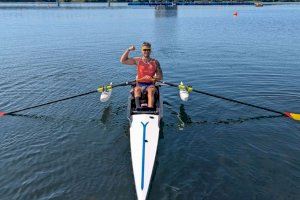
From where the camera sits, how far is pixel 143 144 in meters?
11.0

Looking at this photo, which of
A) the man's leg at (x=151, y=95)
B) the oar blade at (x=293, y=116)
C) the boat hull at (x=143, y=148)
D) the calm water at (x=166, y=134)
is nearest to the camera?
the boat hull at (x=143, y=148)

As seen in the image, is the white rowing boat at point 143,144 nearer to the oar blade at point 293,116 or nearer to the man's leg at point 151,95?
the man's leg at point 151,95

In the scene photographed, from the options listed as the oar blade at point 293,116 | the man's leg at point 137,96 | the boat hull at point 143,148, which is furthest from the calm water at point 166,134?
the man's leg at point 137,96

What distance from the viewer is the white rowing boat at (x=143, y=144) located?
980 centimetres

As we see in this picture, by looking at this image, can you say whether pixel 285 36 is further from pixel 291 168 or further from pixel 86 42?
pixel 291 168

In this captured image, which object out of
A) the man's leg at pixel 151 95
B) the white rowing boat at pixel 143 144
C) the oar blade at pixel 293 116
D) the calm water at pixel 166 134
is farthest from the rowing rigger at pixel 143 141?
the oar blade at pixel 293 116

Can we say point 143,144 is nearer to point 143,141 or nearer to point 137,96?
point 143,141

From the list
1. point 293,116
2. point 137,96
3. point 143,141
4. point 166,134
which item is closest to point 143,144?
point 143,141

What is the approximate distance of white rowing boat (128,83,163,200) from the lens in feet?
32.2

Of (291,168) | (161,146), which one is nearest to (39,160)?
(161,146)

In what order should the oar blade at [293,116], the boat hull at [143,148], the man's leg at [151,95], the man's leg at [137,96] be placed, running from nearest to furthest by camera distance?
the boat hull at [143,148] → the man's leg at [151,95] → the man's leg at [137,96] → the oar blade at [293,116]

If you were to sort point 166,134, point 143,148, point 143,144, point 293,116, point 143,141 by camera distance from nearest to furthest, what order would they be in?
point 143,148
point 143,144
point 143,141
point 166,134
point 293,116

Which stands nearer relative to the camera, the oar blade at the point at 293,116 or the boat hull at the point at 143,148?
the boat hull at the point at 143,148

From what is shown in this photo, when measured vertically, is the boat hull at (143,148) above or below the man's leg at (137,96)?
below
